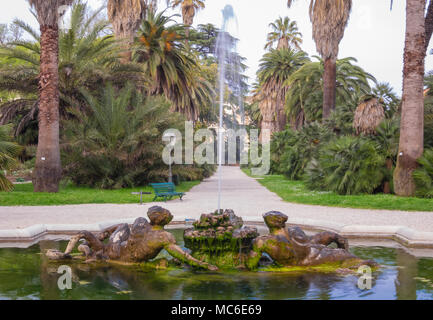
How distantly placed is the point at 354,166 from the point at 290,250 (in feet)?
38.0

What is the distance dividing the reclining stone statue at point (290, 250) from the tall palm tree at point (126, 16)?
21201 millimetres

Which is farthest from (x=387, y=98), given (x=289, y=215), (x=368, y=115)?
(x=289, y=215)

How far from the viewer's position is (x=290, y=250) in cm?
579

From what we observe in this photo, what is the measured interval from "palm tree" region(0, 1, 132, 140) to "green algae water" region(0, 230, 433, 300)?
16622 millimetres

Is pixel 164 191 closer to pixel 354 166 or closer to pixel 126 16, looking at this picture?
pixel 354 166

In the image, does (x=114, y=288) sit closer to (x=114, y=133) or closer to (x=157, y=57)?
(x=114, y=133)

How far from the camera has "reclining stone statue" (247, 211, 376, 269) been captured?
577 cm

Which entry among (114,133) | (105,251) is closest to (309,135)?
(114,133)

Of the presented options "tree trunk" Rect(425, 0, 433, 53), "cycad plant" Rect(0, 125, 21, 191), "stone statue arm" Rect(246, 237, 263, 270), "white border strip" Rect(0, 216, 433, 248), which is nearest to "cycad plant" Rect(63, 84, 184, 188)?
"cycad plant" Rect(0, 125, 21, 191)

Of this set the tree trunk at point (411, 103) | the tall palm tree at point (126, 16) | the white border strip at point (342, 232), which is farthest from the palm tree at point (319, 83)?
the white border strip at point (342, 232)

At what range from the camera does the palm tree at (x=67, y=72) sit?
21188mm

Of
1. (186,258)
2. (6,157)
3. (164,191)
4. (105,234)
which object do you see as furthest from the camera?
(164,191)

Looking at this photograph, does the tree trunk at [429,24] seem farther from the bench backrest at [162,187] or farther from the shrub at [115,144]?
the bench backrest at [162,187]

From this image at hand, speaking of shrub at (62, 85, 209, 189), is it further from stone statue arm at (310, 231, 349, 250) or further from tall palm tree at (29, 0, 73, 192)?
stone statue arm at (310, 231, 349, 250)
